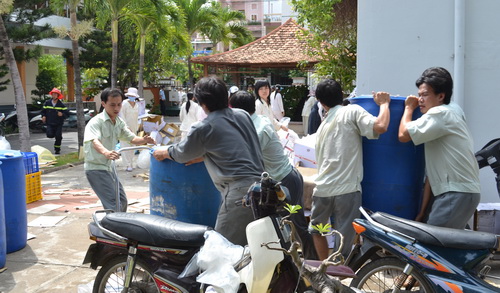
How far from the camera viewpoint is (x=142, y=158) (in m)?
11.6

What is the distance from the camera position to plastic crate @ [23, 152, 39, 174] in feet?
26.8

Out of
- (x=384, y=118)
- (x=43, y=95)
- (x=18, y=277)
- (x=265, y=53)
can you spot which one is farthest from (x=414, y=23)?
(x=43, y=95)

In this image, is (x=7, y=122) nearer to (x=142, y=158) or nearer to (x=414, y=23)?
(x=142, y=158)

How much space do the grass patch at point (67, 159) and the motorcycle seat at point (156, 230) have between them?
9.46 metres

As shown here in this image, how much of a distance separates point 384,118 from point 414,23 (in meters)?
1.97

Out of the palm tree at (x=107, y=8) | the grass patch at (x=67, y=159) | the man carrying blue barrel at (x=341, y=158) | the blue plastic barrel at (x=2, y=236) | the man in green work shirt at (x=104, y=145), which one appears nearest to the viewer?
the man carrying blue barrel at (x=341, y=158)

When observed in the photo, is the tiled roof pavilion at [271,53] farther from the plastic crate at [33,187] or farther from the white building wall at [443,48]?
the white building wall at [443,48]

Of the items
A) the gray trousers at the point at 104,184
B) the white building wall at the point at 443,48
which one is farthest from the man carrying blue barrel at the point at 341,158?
the gray trousers at the point at 104,184

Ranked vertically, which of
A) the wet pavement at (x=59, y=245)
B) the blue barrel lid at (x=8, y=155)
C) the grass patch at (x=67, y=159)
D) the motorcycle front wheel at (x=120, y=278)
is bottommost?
the grass patch at (x=67, y=159)

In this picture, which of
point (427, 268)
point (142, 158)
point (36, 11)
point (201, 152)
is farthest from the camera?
point (36, 11)

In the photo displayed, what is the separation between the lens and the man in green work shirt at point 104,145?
550cm

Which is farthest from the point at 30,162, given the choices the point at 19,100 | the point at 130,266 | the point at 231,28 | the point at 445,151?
the point at 231,28

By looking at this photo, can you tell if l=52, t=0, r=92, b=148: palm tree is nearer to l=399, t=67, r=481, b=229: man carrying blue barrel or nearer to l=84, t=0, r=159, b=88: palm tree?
l=84, t=0, r=159, b=88: palm tree

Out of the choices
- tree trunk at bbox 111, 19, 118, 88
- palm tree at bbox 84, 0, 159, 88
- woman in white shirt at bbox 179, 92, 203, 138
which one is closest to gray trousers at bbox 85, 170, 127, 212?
woman in white shirt at bbox 179, 92, 203, 138
